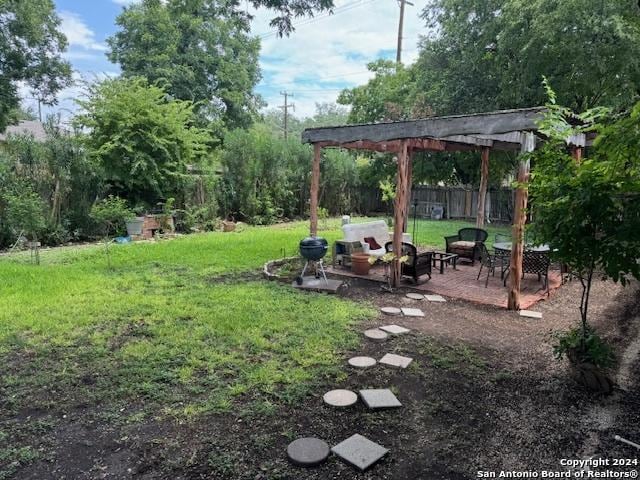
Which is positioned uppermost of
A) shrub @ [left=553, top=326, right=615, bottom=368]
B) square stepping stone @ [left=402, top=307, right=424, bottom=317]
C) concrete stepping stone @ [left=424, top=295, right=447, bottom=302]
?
shrub @ [left=553, top=326, right=615, bottom=368]

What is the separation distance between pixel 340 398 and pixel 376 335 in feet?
4.53

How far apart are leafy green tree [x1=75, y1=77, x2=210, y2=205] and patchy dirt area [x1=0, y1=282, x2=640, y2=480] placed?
8862 mm

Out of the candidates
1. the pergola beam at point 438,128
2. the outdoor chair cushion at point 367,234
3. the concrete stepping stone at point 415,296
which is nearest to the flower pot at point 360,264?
the outdoor chair cushion at point 367,234

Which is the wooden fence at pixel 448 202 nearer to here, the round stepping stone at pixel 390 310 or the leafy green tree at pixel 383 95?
the leafy green tree at pixel 383 95

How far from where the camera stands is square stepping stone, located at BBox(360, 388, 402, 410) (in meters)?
2.98

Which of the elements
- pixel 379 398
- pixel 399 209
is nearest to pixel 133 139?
pixel 399 209

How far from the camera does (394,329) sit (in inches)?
180

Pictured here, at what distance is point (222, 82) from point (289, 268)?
17.6 m

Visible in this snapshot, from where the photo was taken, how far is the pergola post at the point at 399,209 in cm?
609

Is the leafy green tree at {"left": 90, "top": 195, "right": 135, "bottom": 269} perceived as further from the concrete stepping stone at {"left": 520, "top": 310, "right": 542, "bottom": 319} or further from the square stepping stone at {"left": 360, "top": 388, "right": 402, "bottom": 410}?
the concrete stepping stone at {"left": 520, "top": 310, "right": 542, "bottom": 319}

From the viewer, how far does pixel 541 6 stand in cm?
989

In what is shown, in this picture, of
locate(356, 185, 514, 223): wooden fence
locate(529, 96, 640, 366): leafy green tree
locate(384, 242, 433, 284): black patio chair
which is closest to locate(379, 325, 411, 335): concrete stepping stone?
Result: locate(529, 96, 640, 366): leafy green tree

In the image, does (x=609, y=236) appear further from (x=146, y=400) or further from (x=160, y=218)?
(x=160, y=218)

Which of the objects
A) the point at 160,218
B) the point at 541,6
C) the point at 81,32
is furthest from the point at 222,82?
the point at 541,6
